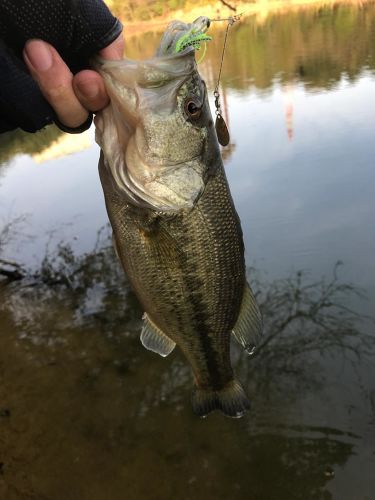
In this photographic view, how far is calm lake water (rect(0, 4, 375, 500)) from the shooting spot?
3.79 metres

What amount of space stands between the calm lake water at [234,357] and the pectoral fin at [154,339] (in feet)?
6.89

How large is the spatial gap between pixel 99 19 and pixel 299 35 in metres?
21.5

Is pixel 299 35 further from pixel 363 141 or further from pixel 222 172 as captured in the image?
pixel 222 172

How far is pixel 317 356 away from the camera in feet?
15.1

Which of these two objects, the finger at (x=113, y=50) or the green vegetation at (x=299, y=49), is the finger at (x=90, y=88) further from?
the green vegetation at (x=299, y=49)

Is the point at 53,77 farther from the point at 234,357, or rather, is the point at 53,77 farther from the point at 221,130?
the point at 234,357

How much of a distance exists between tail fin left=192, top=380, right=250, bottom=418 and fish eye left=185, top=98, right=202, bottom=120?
1408 millimetres

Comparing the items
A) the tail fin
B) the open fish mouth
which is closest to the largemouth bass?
the open fish mouth

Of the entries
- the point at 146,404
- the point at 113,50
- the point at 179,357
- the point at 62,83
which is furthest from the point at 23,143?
the point at 62,83

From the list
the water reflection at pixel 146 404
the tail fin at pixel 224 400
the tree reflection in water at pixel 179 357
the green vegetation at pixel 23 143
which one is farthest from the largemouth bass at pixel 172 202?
the green vegetation at pixel 23 143

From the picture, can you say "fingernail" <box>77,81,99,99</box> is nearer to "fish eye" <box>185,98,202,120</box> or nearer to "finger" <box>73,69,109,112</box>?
"finger" <box>73,69,109,112</box>

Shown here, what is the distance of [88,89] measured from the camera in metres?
1.48

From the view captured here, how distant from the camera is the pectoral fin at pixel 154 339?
7.00 feet

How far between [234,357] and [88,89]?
144 inches
